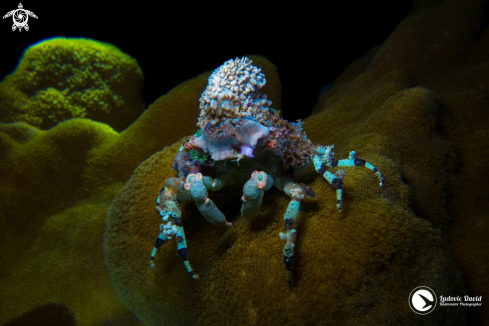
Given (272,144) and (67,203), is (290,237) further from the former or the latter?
(67,203)

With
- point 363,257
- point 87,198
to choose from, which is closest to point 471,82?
point 363,257

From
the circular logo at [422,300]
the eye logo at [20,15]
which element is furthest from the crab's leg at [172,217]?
the eye logo at [20,15]

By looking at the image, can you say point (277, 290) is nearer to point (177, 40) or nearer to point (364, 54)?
point (177, 40)

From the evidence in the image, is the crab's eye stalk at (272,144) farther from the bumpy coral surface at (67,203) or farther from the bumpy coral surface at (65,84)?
the bumpy coral surface at (65,84)

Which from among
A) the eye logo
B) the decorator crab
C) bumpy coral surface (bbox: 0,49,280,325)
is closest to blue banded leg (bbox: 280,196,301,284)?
the decorator crab

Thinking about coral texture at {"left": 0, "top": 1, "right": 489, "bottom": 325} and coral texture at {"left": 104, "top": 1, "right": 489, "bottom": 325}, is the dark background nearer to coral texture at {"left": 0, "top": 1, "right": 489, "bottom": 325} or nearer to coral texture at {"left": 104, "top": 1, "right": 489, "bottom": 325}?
coral texture at {"left": 0, "top": 1, "right": 489, "bottom": 325}

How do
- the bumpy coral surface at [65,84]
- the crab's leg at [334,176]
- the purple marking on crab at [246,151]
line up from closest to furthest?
the purple marking on crab at [246,151] → the crab's leg at [334,176] → the bumpy coral surface at [65,84]
